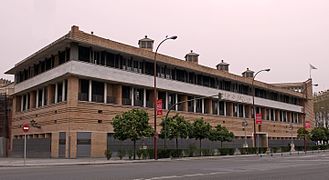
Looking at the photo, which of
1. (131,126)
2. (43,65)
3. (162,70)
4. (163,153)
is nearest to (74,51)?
(43,65)

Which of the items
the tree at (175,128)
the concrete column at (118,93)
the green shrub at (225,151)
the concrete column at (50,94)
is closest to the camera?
the tree at (175,128)

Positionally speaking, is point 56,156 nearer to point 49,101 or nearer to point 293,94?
point 49,101

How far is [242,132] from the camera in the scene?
7500cm

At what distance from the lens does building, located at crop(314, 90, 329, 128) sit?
104m

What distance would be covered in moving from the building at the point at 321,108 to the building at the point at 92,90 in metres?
40.2

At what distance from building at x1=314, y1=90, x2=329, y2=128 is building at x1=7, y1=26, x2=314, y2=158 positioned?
132 ft

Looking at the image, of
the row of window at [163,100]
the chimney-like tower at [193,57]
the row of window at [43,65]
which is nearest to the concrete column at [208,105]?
the row of window at [163,100]

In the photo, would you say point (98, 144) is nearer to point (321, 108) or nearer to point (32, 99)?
point (32, 99)

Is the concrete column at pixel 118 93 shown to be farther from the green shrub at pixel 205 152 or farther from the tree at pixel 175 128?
the green shrub at pixel 205 152

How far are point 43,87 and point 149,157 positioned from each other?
66.2 feet

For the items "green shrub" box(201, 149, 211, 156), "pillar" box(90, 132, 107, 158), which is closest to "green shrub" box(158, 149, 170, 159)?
"green shrub" box(201, 149, 211, 156)

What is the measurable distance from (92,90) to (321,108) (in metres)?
73.5

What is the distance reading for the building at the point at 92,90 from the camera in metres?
46.2

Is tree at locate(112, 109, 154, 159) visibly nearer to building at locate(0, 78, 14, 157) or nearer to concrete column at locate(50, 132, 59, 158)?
concrete column at locate(50, 132, 59, 158)
